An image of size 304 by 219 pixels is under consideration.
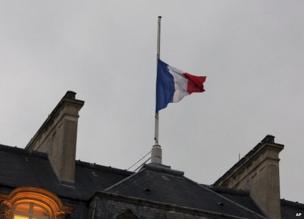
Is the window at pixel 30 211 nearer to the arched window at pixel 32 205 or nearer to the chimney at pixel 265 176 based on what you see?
the arched window at pixel 32 205

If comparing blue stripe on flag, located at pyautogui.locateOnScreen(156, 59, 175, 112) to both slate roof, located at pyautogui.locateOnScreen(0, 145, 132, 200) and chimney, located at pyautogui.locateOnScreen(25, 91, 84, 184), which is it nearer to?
slate roof, located at pyautogui.locateOnScreen(0, 145, 132, 200)

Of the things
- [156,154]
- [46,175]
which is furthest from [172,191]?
[46,175]

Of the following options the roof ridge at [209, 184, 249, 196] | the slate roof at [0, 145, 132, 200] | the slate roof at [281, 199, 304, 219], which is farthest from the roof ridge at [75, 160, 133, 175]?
the slate roof at [281, 199, 304, 219]

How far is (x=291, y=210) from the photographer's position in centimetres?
5838

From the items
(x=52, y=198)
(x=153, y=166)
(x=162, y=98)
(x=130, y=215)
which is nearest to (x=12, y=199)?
(x=52, y=198)

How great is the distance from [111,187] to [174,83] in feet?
30.7

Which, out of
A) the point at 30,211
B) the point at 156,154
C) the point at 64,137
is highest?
the point at 156,154

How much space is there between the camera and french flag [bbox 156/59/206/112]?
58.8 meters

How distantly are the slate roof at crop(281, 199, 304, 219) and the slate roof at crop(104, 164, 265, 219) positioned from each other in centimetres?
458

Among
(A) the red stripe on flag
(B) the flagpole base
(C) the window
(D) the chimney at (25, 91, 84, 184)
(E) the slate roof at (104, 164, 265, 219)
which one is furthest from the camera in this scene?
(A) the red stripe on flag

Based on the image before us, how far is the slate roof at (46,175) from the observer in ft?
166

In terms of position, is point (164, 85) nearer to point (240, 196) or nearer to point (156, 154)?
point (156, 154)

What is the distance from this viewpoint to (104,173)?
180 feet

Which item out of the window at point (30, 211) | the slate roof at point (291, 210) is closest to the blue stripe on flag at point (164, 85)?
the slate roof at point (291, 210)
